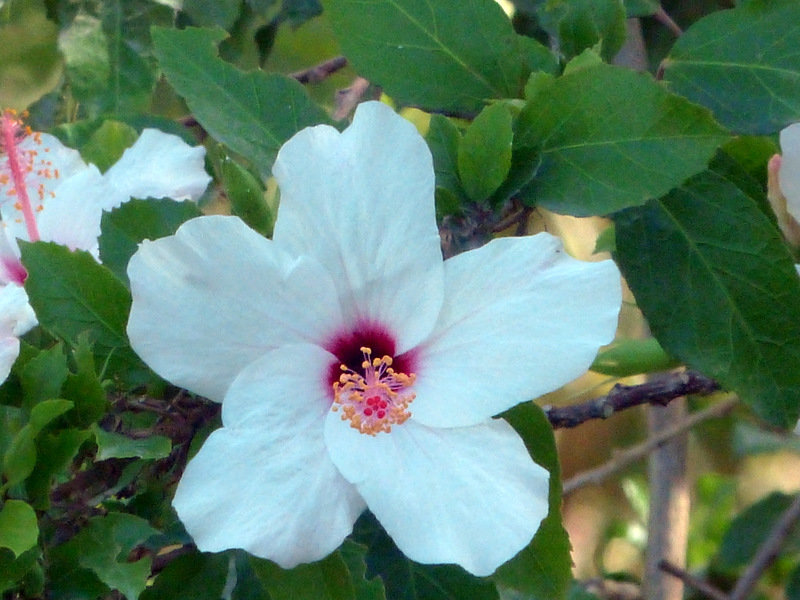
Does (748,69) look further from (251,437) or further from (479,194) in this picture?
(251,437)

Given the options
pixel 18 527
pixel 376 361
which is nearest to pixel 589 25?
pixel 376 361

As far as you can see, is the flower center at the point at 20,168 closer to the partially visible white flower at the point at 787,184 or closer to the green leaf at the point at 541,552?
the green leaf at the point at 541,552

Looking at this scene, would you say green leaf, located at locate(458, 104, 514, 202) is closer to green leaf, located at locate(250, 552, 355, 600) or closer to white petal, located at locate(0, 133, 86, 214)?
green leaf, located at locate(250, 552, 355, 600)

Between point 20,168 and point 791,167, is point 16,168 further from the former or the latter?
point 791,167

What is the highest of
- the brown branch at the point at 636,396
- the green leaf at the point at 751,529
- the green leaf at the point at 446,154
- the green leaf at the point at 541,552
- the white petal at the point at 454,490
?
the green leaf at the point at 446,154

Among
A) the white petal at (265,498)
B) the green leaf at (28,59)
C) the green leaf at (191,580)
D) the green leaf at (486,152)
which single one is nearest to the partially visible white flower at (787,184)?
the green leaf at (486,152)

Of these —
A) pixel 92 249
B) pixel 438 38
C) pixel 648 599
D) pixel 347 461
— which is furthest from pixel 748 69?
pixel 648 599
